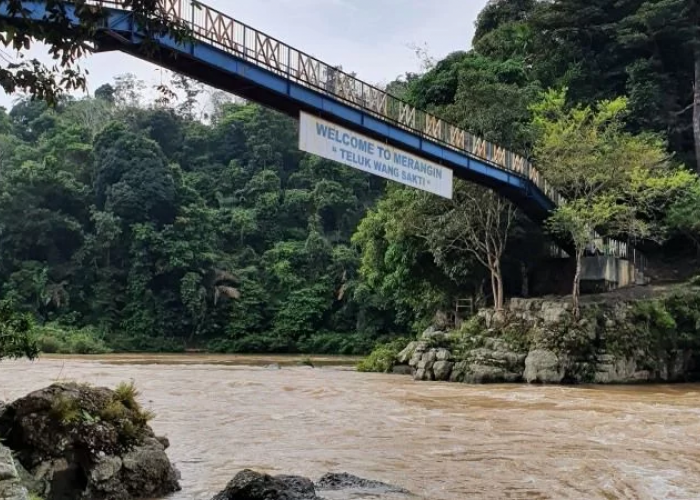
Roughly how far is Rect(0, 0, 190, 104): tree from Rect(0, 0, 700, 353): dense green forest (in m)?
20.2

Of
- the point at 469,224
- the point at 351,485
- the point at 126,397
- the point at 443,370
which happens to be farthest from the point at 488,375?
the point at 126,397

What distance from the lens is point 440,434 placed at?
11.3 metres

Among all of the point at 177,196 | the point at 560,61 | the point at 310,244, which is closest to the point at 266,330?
the point at 310,244

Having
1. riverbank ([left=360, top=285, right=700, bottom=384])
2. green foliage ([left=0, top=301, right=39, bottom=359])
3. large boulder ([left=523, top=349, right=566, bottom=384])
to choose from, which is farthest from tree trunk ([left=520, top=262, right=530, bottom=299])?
green foliage ([left=0, top=301, right=39, bottom=359])

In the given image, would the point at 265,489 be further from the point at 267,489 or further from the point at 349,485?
the point at 349,485

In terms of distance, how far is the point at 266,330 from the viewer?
150ft

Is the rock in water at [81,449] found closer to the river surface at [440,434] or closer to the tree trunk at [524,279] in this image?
the river surface at [440,434]

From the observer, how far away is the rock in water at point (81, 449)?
21.2ft

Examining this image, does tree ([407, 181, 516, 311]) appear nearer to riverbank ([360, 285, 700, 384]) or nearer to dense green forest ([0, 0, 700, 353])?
dense green forest ([0, 0, 700, 353])

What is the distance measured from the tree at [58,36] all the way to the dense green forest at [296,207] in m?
20.2

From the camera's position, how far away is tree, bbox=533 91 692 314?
23.4 meters

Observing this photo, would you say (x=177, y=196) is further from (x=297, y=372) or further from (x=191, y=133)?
(x=297, y=372)

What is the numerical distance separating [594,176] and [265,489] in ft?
67.5

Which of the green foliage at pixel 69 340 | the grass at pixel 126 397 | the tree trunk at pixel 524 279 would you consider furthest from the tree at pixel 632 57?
the grass at pixel 126 397
